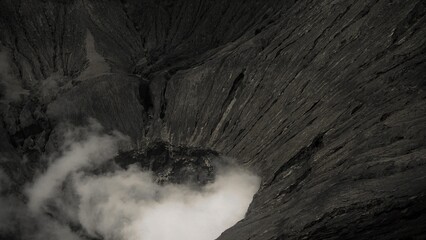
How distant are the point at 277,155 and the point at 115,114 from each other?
73.9ft

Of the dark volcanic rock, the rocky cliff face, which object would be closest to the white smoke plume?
the dark volcanic rock

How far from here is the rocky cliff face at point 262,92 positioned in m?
25.0

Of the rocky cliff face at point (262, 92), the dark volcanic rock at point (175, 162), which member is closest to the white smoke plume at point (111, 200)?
the dark volcanic rock at point (175, 162)

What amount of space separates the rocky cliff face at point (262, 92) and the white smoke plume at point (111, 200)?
2276mm

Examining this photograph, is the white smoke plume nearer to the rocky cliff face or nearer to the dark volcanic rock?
the dark volcanic rock

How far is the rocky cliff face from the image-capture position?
81.9 feet

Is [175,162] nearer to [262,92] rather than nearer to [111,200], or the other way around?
[111,200]

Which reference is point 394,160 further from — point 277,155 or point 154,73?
point 154,73

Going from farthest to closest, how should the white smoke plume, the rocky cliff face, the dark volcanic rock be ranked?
1. the dark volcanic rock
2. the white smoke plume
3. the rocky cliff face

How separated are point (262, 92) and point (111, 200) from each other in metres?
17.8

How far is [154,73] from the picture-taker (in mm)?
62906

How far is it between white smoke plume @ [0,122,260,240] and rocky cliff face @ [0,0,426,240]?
2.28 m

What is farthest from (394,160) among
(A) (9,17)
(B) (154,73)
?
(A) (9,17)

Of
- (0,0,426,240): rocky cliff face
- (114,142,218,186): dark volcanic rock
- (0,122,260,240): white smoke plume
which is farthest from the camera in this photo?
(114,142,218,186): dark volcanic rock
